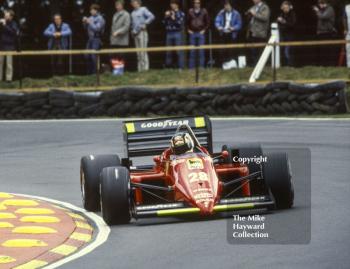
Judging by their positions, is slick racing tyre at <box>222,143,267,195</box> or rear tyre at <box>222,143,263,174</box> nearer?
slick racing tyre at <box>222,143,267,195</box>

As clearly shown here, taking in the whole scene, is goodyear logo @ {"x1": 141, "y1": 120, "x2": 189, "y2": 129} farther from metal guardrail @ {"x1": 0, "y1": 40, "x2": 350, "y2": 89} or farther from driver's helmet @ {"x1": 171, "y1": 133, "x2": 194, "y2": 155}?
metal guardrail @ {"x1": 0, "y1": 40, "x2": 350, "y2": 89}

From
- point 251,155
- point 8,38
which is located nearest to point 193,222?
point 251,155

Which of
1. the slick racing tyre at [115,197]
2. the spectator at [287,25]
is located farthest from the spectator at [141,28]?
the slick racing tyre at [115,197]

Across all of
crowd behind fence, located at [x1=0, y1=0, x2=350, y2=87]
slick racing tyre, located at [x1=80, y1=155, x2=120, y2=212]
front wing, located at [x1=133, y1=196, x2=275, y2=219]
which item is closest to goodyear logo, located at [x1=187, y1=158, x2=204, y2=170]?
front wing, located at [x1=133, y1=196, x2=275, y2=219]

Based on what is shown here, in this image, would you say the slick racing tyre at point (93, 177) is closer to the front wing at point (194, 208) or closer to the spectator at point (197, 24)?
the front wing at point (194, 208)

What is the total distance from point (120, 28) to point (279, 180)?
47.6 feet

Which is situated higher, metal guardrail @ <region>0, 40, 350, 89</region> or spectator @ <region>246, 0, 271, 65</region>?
spectator @ <region>246, 0, 271, 65</region>

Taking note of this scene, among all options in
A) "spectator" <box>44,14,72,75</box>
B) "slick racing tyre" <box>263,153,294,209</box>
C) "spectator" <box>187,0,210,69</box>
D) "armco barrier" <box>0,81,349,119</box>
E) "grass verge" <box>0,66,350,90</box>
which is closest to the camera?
"slick racing tyre" <box>263,153,294,209</box>


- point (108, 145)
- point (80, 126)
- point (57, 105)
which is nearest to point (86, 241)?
point (108, 145)

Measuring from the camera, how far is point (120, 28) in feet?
88.5

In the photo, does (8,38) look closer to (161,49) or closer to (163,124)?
(161,49)

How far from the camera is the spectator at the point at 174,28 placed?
26.4m

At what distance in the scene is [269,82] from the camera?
25.4 m

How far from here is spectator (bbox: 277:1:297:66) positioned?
2588cm
